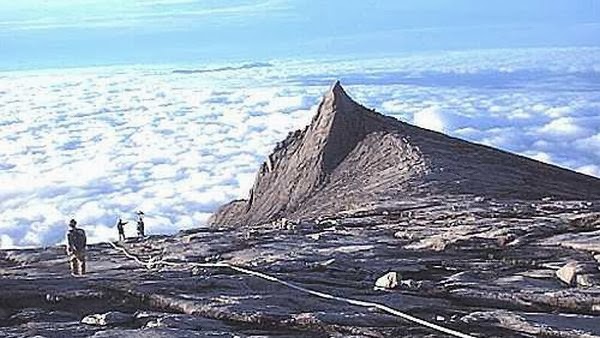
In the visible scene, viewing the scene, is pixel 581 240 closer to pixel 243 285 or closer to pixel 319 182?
pixel 243 285

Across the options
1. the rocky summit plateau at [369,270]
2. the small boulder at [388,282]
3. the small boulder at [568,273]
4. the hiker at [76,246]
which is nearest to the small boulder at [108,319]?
the rocky summit plateau at [369,270]

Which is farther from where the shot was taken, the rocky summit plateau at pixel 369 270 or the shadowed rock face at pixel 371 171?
the shadowed rock face at pixel 371 171

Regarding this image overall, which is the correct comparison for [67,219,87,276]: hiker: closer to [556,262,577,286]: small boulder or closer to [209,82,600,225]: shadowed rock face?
[556,262,577,286]: small boulder

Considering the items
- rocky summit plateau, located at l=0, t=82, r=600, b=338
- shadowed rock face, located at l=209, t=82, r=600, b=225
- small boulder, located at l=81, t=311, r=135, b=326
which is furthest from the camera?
shadowed rock face, located at l=209, t=82, r=600, b=225

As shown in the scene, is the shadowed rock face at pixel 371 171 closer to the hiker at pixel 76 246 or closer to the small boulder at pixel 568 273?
the hiker at pixel 76 246

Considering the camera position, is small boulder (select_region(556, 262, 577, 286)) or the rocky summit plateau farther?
small boulder (select_region(556, 262, 577, 286))

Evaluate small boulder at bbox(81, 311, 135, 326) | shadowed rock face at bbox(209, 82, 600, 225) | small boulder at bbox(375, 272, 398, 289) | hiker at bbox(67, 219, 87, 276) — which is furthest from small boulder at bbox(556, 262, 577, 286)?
shadowed rock face at bbox(209, 82, 600, 225)

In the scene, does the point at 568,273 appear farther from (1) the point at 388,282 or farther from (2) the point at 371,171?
(2) the point at 371,171

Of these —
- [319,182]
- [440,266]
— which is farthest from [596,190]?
[440,266]
